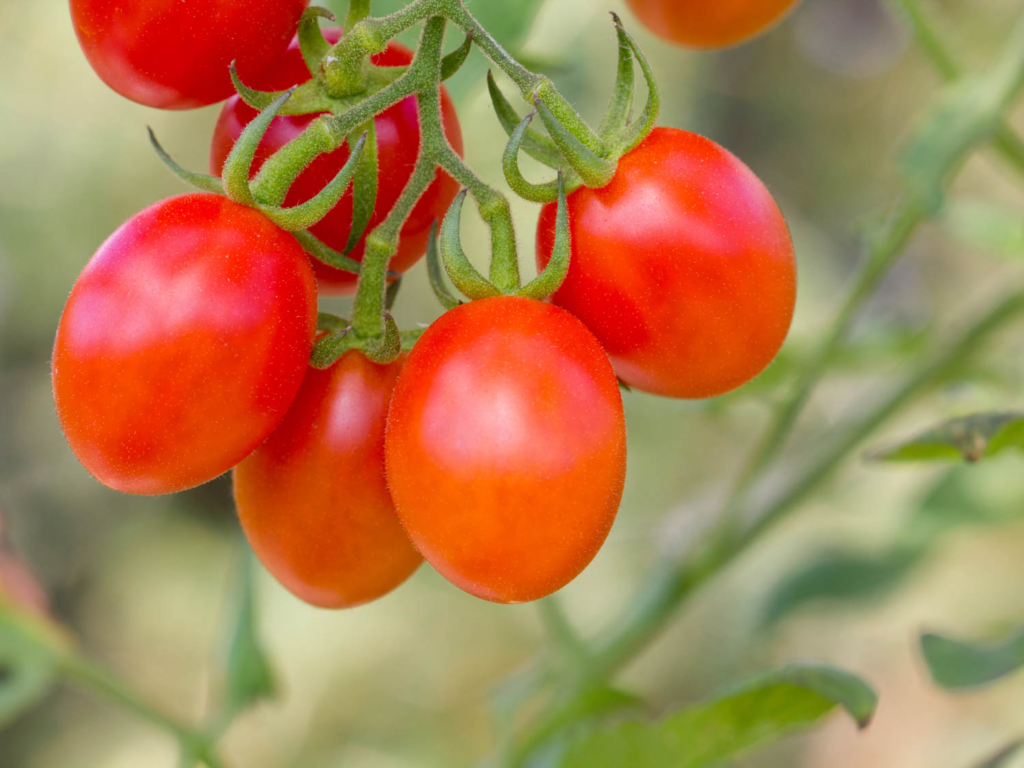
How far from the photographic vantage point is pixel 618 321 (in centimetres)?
51

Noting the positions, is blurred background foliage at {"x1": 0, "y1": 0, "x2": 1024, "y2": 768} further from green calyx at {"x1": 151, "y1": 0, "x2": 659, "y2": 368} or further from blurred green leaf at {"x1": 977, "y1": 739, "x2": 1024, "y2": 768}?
green calyx at {"x1": 151, "y1": 0, "x2": 659, "y2": 368}

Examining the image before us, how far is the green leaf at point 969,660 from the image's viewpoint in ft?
2.29

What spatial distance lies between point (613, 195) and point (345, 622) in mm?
2153

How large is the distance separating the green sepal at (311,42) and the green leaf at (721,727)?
1.51 feet

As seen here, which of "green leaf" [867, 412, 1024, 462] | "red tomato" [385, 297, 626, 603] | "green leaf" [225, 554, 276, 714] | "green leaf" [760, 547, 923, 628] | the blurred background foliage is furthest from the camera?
the blurred background foliage

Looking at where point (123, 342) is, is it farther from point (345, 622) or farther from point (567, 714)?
point (345, 622)

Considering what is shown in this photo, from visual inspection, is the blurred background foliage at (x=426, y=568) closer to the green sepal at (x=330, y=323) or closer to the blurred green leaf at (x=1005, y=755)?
the blurred green leaf at (x=1005, y=755)

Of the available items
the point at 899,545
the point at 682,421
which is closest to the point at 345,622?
the point at 682,421

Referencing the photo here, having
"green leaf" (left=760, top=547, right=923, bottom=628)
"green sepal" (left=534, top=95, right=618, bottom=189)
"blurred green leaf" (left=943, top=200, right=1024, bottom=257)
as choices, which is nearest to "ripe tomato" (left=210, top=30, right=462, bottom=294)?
"green sepal" (left=534, top=95, right=618, bottom=189)

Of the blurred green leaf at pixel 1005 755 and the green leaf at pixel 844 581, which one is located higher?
the blurred green leaf at pixel 1005 755

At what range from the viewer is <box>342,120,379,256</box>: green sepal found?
524mm

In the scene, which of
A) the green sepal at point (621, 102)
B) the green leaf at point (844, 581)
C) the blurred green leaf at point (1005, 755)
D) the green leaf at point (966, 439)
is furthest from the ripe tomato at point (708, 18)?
the green leaf at point (844, 581)

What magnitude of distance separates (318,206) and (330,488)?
148mm

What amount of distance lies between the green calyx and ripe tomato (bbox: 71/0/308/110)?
2 cm
